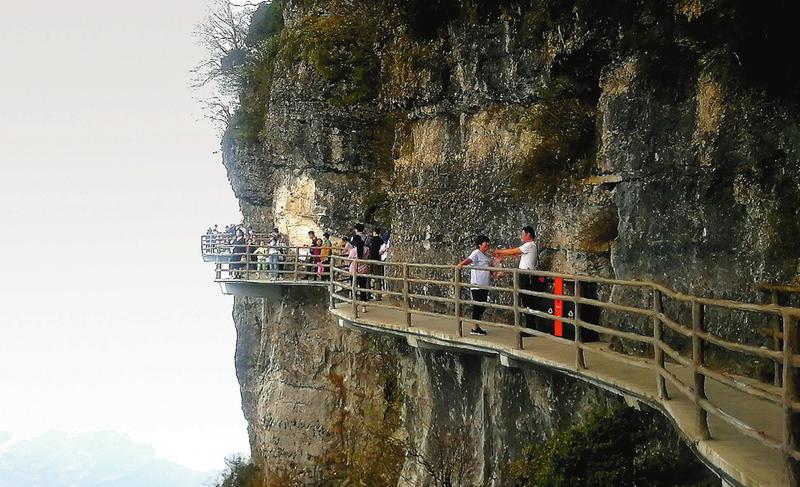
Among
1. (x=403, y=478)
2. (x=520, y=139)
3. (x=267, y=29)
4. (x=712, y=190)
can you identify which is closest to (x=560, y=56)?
(x=520, y=139)

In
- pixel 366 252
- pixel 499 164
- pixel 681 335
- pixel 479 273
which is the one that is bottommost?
pixel 681 335

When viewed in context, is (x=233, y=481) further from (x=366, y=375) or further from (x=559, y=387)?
(x=559, y=387)

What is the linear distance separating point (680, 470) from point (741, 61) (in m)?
5.00

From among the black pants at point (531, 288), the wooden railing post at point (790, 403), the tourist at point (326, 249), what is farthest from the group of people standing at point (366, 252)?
the wooden railing post at point (790, 403)

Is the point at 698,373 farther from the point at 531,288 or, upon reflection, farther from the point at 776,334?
the point at 531,288

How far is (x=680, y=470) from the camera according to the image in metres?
10.7

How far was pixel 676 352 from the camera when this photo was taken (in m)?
8.11

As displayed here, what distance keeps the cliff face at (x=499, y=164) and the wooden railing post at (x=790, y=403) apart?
4642mm

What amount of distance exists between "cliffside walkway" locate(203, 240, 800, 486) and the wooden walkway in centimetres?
1

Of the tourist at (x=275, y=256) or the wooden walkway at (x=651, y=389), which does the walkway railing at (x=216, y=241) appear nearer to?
the tourist at (x=275, y=256)

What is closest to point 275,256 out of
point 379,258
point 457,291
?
point 379,258

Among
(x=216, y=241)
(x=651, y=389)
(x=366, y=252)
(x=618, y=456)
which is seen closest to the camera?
(x=651, y=389)

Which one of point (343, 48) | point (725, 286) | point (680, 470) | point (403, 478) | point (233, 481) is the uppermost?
point (343, 48)

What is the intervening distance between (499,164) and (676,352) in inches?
399
